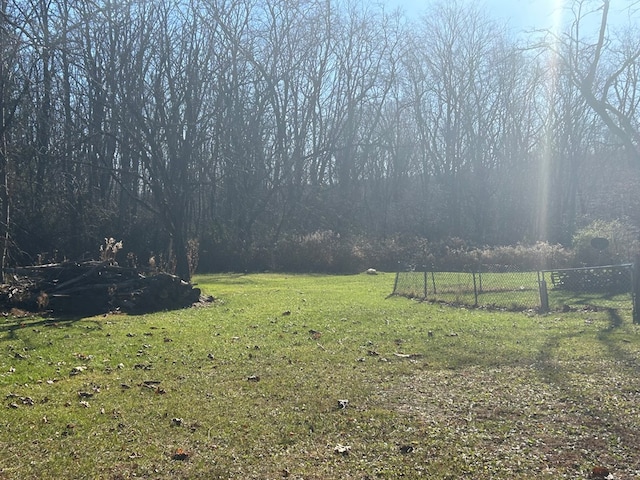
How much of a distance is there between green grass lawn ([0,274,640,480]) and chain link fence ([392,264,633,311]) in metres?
2.98

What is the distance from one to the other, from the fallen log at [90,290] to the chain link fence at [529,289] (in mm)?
7117

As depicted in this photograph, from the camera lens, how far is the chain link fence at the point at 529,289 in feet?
50.0

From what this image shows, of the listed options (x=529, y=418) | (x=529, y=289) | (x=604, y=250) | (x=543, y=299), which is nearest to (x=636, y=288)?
(x=543, y=299)

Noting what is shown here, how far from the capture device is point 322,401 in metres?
6.51

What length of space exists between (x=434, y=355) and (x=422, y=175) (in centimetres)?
4862

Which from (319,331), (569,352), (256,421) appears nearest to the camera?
(256,421)

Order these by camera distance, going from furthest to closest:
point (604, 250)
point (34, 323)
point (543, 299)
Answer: point (604, 250), point (543, 299), point (34, 323)

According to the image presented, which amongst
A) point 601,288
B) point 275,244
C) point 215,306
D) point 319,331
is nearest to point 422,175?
point 275,244

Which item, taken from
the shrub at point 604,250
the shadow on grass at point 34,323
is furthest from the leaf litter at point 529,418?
the shrub at point 604,250

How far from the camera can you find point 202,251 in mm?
34688

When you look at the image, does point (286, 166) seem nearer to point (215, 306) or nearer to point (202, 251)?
point (202, 251)

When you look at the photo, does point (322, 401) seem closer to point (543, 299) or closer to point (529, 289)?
point (543, 299)

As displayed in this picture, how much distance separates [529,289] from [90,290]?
11816mm

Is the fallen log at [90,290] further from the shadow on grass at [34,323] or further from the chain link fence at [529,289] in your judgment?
the chain link fence at [529,289]
